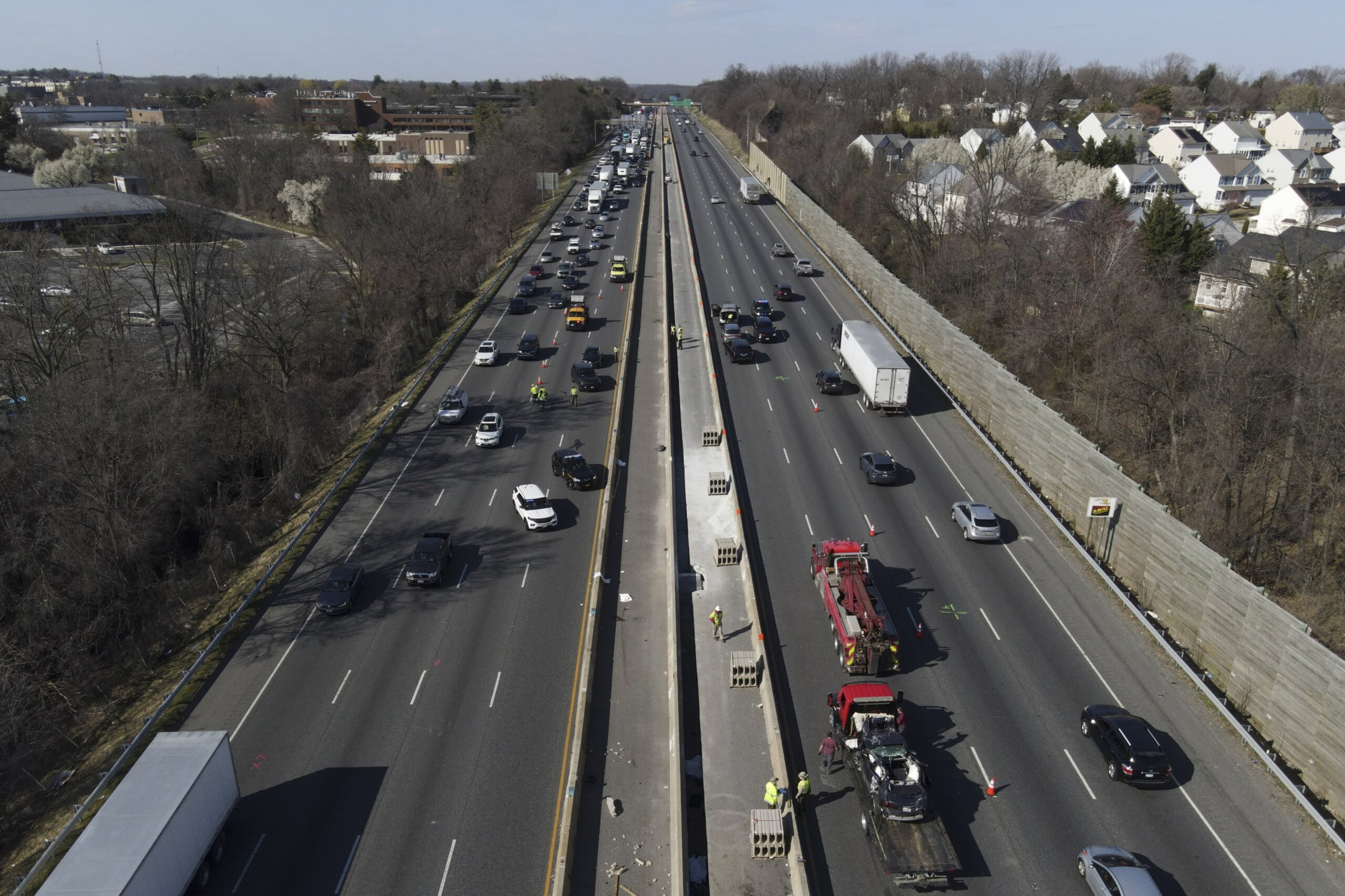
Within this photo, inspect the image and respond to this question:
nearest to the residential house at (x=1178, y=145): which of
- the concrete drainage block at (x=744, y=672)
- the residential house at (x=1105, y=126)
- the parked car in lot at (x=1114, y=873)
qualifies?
the residential house at (x=1105, y=126)

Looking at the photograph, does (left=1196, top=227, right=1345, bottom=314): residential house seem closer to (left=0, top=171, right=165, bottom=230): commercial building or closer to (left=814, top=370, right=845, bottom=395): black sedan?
(left=814, top=370, right=845, bottom=395): black sedan

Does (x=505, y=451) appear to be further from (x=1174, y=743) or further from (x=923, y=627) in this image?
(x=1174, y=743)

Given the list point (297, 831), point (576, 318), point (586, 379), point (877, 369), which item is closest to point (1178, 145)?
point (576, 318)

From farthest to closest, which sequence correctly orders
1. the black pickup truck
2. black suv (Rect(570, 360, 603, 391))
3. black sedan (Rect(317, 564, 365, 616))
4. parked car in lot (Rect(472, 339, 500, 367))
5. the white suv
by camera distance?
parked car in lot (Rect(472, 339, 500, 367)) → black suv (Rect(570, 360, 603, 391)) → the white suv → the black pickup truck → black sedan (Rect(317, 564, 365, 616))

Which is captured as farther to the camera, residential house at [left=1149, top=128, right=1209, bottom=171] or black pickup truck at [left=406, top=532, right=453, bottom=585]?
residential house at [left=1149, top=128, right=1209, bottom=171]

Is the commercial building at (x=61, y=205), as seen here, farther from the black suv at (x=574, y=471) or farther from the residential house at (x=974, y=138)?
the residential house at (x=974, y=138)

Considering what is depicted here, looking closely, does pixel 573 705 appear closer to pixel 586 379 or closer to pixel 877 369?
pixel 877 369

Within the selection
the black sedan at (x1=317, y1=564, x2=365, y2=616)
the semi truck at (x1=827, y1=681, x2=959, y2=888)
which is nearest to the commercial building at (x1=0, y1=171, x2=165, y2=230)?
the black sedan at (x1=317, y1=564, x2=365, y2=616)
